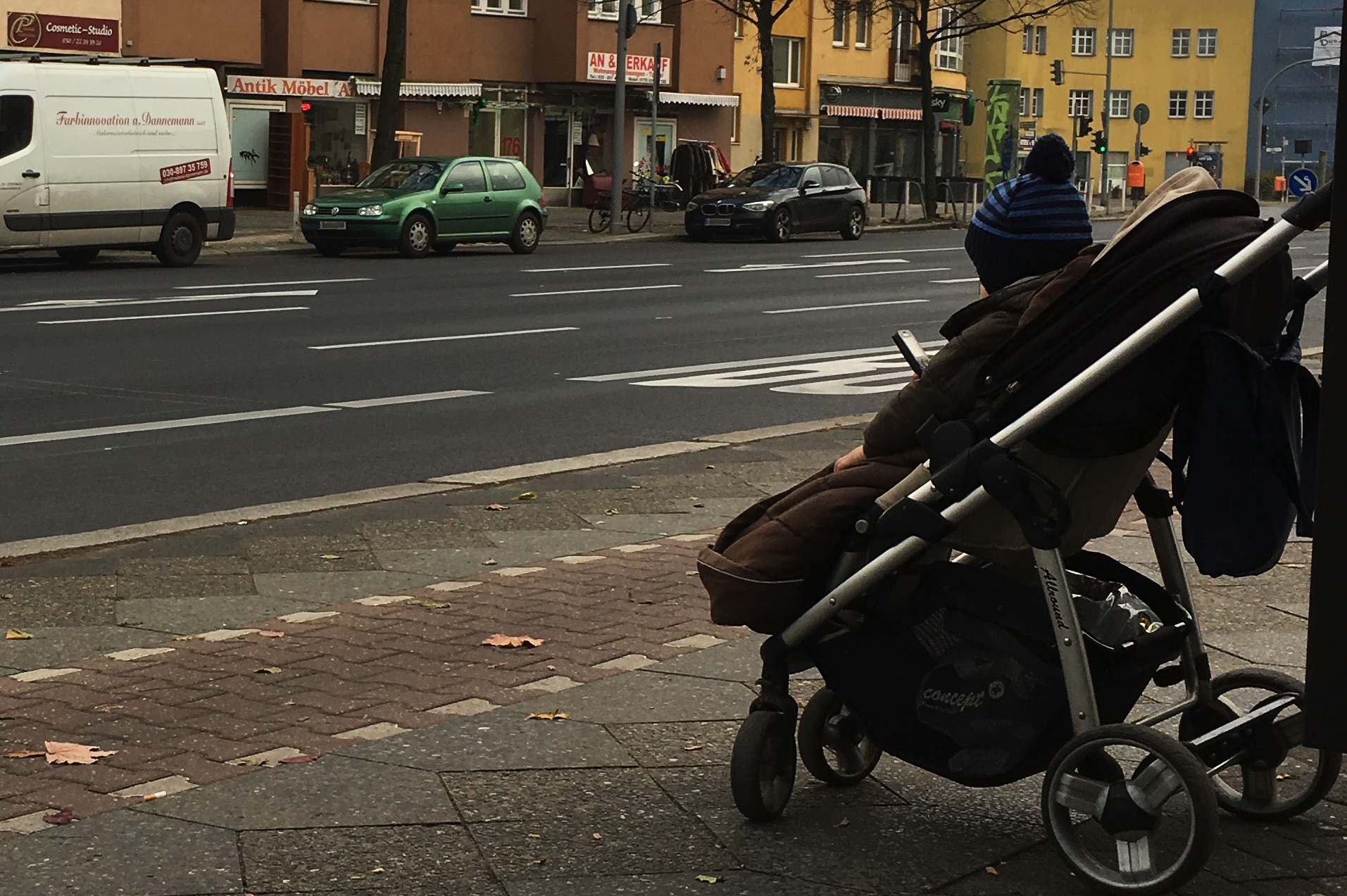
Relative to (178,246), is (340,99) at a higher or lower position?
higher

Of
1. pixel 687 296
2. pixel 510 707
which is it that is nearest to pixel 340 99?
pixel 687 296

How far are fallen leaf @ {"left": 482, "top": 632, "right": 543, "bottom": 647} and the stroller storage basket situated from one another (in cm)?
181

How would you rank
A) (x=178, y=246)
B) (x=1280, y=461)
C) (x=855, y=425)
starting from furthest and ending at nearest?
1. (x=178, y=246)
2. (x=855, y=425)
3. (x=1280, y=461)

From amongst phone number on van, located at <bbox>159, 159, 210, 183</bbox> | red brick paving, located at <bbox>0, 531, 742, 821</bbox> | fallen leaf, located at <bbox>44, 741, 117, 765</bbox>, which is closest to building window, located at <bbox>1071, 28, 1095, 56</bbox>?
phone number on van, located at <bbox>159, 159, 210, 183</bbox>

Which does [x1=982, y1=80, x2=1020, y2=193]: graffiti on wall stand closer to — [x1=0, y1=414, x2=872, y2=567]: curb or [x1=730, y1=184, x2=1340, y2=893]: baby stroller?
[x1=0, y1=414, x2=872, y2=567]: curb

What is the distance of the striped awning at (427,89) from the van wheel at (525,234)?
13.4 metres

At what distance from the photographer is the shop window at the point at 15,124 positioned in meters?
23.8

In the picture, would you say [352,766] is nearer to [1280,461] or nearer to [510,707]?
[510,707]

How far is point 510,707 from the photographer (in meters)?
5.19

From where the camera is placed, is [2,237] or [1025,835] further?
[2,237]

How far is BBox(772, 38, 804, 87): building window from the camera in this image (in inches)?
2424

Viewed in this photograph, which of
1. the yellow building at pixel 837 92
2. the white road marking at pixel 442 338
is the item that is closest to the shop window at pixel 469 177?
the white road marking at pixel 442 338

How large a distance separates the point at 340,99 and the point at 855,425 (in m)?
34.1

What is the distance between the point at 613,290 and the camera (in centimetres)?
2269
